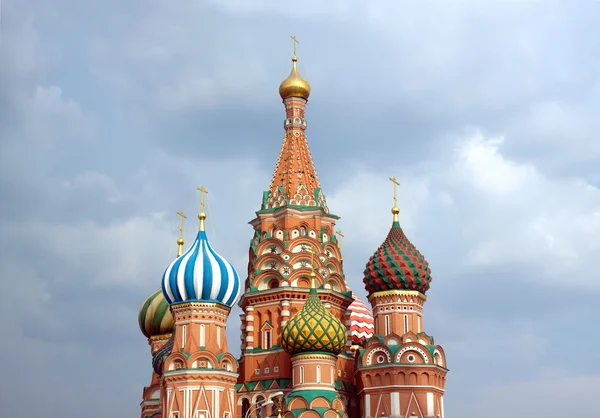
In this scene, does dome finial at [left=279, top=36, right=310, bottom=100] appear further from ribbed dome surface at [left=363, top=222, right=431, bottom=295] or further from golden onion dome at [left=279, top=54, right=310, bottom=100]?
ribbed dome surface at [left=363, top=222, right=431, bottom=295]

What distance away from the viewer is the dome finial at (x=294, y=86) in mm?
40000

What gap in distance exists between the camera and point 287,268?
37.1 meters

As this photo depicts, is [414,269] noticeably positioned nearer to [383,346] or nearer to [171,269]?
[383,346]

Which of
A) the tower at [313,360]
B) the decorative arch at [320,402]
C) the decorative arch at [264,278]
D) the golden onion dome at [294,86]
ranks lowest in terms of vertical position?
the decorative arch at [320,402]

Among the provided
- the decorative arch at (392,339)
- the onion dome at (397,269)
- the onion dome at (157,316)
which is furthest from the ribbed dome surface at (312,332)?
the onion dome at (157,316)

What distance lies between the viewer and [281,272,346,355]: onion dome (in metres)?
33.1

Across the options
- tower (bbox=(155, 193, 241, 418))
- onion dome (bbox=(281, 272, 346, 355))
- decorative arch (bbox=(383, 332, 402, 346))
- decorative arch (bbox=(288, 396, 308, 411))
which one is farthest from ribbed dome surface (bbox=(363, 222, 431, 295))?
decorative arch (bbox=(288, 396, 308, 411))

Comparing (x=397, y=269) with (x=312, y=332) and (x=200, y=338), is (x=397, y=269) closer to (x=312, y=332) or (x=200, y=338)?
(x=312, y=332)

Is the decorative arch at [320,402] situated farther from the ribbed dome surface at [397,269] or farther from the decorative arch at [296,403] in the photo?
the ribbed dome surface at [397,269]

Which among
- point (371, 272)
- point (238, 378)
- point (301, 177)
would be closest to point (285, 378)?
point (238, 378)

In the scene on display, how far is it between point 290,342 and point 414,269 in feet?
16.5

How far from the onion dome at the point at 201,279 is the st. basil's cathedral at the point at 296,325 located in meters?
0.03

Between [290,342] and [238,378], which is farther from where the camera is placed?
[238,378]

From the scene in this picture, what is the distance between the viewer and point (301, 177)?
39.2 meters
